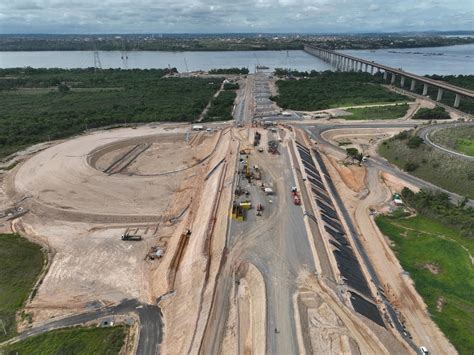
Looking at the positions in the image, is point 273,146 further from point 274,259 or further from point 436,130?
point 436,130

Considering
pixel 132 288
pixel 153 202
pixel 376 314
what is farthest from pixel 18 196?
pixel 376 314

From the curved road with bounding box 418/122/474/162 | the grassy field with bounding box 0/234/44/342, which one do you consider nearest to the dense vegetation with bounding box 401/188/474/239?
the curved road with bounding box 418/122/474/162

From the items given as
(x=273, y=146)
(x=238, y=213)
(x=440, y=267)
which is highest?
(x=238, y=213)

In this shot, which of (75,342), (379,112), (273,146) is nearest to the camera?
(75,342)

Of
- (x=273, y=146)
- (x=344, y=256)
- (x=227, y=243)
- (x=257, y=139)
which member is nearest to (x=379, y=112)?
(x=257, y=139)

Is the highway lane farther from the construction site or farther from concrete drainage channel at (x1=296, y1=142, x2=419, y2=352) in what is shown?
concrete drainage channel at (x1=296, y1=142, x2=419, y2=352)

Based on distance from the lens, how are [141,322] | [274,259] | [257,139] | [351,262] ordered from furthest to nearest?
[257,139], [351,262], [274,259], [141,322]
